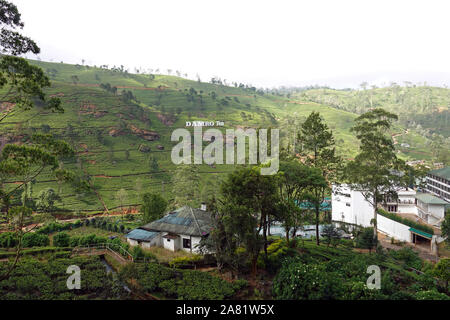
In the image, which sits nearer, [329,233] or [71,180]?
[71,180]

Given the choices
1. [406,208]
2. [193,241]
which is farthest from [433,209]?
[193,241]

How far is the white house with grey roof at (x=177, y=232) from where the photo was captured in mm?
20703

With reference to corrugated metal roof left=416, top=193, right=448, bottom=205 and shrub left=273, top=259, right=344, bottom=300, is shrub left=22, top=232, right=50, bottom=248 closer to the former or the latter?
shrub left=273, top=259, right=344, bottom=300

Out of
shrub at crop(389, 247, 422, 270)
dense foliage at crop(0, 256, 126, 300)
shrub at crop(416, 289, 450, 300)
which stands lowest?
shrub at crop(389, 247, 422, 270)

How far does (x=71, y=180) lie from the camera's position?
12320mm

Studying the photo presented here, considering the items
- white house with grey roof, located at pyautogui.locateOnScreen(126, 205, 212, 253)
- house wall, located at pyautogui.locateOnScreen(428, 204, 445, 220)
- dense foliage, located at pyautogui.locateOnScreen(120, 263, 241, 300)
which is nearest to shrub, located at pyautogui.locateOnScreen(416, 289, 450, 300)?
dense foliage, located at pyautogui.locateOnScreen(120, 263, 241, 300)

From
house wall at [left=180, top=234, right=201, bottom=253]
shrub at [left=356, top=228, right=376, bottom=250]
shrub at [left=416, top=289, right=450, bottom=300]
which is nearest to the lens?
shrub at [left=416, top=289, right=450, bottom=300]

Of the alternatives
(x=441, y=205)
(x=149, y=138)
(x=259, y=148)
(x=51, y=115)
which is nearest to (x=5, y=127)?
(x=51, y=115)

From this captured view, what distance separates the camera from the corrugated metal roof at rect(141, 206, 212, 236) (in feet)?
68.3

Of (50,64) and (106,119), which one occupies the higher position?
(50,64)

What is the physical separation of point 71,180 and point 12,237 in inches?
617

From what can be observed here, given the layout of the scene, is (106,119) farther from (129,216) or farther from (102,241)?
(102,241)

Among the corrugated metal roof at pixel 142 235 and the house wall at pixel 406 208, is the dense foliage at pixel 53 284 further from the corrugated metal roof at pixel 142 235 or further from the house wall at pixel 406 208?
the house wall at pixel 406 208

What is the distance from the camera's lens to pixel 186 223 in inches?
853
